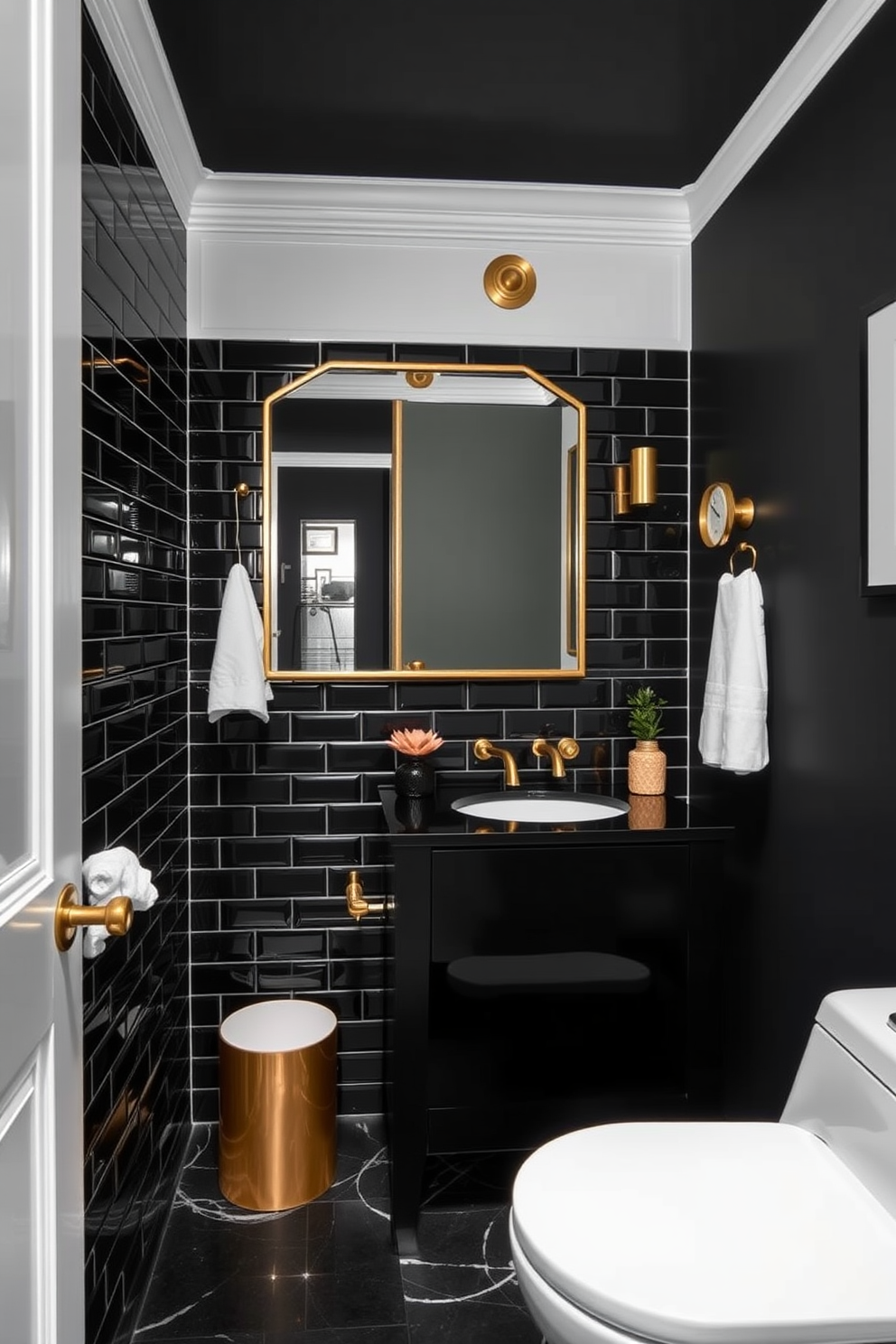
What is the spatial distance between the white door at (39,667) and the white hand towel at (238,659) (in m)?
1.34

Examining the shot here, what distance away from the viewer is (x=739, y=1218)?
4.03 ft

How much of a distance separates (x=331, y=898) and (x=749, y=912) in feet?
3.48

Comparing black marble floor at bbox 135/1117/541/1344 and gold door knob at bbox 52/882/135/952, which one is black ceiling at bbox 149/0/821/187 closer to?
gold door knob at bbox 52/882/135/952

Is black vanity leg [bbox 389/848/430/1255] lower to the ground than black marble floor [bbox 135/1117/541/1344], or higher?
higher

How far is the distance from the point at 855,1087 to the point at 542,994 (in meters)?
0.89

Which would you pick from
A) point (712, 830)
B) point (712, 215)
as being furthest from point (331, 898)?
point (712, 215)

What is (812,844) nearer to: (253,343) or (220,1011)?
(220,1011)

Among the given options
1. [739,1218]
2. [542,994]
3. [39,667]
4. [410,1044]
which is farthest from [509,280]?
[739,1218]

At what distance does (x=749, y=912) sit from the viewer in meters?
2.24

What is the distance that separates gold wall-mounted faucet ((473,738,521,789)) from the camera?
2.47 metres

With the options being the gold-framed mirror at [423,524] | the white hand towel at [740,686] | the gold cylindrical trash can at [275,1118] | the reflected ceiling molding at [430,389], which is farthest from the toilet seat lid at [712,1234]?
the reflected ceiling molding at [430,389]

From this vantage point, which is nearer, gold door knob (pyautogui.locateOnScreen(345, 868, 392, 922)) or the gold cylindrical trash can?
the gold cylindrical trash can

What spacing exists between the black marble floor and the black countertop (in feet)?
2.84

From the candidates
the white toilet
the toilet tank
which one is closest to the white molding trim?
the toilet tank
